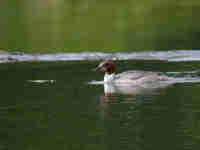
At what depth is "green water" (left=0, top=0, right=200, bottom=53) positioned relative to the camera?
1510 inches

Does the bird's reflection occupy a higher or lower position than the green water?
higher

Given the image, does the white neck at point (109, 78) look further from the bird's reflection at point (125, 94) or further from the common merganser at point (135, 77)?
the bird's reflection at point (125, 94)

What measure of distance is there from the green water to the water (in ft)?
30.9

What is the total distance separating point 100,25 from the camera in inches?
1805

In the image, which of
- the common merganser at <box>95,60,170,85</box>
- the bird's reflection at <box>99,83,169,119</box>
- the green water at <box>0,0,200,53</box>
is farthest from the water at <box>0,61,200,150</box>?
the green water at <box>0,0,200,53</box>

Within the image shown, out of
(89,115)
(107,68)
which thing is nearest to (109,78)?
(107,68)

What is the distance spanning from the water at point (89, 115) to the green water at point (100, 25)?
9423 mm

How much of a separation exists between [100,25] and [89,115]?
25.7 metres

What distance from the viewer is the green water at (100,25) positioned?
3834 centimetres

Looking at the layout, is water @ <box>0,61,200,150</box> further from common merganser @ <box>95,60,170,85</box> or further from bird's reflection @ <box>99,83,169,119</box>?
common merganser @ <box>95,60,170,85</box>

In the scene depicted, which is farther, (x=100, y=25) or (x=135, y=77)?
(x=100, y=25)

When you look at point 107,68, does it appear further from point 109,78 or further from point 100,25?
point 100,25

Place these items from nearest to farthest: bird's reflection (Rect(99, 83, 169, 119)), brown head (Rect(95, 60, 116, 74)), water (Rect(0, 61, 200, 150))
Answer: water (Rect(0, 61, 200, 150)) → bird's reflection (Rect(99, 83, 169, 119)) → brown head (Rect(95, 60, 116, 74))

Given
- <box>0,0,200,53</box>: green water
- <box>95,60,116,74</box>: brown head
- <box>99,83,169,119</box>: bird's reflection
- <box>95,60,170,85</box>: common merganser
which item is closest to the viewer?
<box>99,83,169,119</box>: bird's reflection
